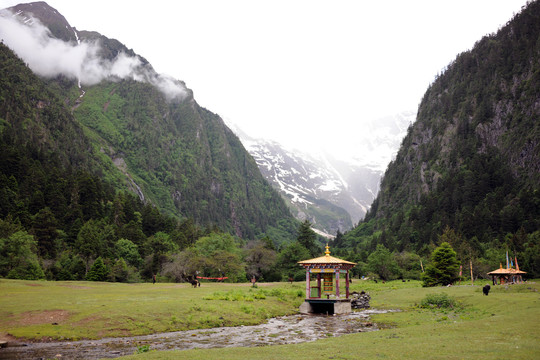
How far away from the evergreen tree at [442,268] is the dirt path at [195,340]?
1410 inches

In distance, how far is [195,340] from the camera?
2703 centimetres

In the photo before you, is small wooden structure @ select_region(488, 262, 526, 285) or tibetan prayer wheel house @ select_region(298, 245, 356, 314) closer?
tibetan prayer wheel house @ select_region(298, 245, 356, 314)

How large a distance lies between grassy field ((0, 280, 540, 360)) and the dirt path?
6.00 ft

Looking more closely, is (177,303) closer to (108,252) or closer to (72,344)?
(72,344)

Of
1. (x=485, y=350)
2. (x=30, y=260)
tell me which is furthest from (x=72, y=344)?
(x=30, y=260)

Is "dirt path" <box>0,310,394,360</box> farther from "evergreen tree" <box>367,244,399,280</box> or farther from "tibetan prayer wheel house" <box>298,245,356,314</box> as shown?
"evergreen tree" <box>367,244,399,280</box>

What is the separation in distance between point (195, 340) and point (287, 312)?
65.4 feet

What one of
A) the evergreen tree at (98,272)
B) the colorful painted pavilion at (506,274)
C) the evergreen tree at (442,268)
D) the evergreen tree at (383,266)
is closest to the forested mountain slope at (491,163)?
the evergreen tree at (383,266)

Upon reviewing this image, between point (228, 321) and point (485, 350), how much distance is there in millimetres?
22903

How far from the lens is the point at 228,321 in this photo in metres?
35.5

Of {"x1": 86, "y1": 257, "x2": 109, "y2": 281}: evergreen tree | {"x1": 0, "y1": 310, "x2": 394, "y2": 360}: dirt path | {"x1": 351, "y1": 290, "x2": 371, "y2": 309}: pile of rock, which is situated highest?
{"x1": 86, "y1": 257, "x2": 109, "y2": 281}: evergreen tree

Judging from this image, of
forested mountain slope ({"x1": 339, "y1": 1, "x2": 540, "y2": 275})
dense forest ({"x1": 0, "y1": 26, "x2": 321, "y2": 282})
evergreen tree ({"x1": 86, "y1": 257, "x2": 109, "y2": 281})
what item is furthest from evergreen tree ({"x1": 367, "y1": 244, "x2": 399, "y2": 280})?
evergreen tree ({"x1": 86, "y1": 257, "x2": 109, "y2": 281})

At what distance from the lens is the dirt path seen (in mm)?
22703

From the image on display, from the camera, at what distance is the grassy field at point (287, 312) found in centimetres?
1844
